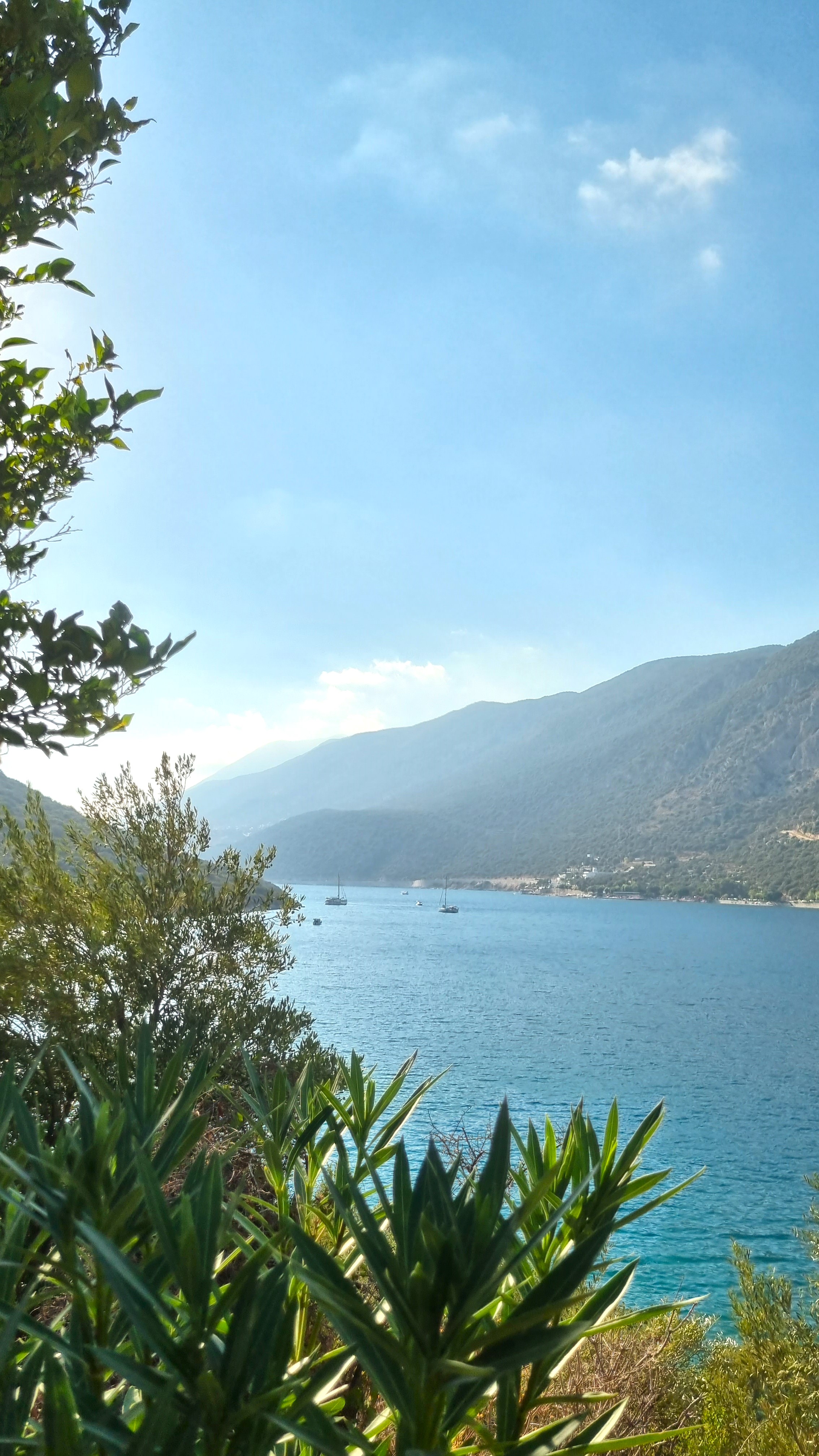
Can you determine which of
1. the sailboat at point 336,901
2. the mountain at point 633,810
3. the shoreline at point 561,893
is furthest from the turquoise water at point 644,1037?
the mountain at point 633,810

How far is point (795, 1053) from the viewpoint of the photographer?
39.4 m

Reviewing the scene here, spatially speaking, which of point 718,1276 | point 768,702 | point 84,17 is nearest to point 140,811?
point 84,17

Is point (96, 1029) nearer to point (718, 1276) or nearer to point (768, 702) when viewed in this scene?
point (718, 1276)

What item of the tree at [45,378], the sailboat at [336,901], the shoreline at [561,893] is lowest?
the shoreline at [561,893]

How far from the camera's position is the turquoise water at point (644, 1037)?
21.5m

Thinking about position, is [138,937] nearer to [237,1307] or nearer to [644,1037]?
[237,1307]

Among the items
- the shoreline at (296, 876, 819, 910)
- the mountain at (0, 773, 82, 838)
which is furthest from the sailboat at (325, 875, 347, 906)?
the mountain at (0, 773, 82, 838)

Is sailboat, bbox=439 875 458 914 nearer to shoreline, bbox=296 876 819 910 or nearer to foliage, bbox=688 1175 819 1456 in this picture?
shoreline, bbox=296 876 819 910

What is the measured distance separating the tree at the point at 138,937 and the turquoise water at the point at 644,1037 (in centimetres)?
362

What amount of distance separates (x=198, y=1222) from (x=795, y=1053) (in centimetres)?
4433

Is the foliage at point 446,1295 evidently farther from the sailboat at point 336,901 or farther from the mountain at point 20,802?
the sailboat at point 336,901

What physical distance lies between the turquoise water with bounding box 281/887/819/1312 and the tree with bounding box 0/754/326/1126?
3617 millimetres

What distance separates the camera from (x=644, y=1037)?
4219cm

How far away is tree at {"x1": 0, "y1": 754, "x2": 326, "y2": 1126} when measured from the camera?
10555 millimetres
